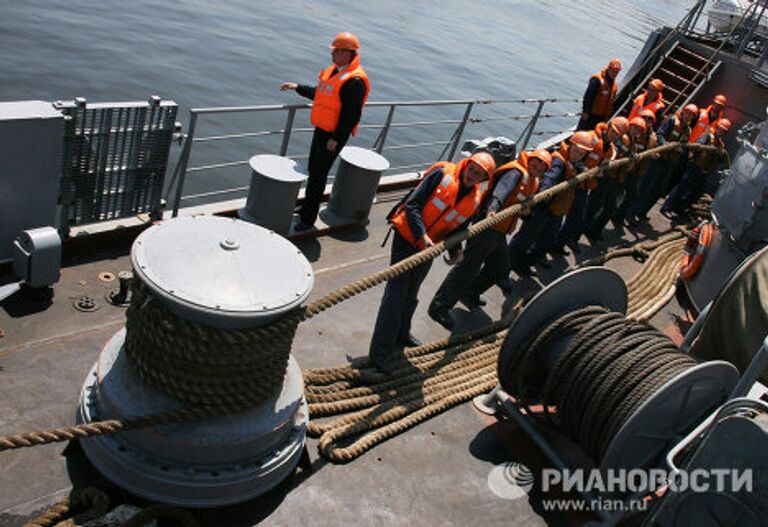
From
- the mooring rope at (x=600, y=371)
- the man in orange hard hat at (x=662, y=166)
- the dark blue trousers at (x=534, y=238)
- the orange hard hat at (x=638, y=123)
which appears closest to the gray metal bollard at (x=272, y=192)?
the dark blue trousers at (x=534, y=238)

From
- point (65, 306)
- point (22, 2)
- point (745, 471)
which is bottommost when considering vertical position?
point (22, 2)

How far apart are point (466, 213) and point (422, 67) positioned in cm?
2144

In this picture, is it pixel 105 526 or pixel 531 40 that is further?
pixel 531 40

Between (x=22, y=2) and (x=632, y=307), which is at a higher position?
(x=632, y=307)

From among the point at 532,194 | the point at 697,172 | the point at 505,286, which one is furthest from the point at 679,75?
the point at 532,194

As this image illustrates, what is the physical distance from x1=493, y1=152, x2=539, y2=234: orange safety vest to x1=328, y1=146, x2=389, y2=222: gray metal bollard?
1477 mm

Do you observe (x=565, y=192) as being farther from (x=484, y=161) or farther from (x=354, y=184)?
(x=484, y=161)

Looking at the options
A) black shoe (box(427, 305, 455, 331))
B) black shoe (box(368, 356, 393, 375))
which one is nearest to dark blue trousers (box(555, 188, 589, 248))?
black shoe (box(427, 305, 455, 331))

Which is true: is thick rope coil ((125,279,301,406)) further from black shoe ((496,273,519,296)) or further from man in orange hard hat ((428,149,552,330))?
black shoe ((496,273,519,296))

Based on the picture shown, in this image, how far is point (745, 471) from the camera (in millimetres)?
3598

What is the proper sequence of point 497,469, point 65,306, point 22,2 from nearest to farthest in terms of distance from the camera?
point 497,469 → point 65,306 → point 22,2

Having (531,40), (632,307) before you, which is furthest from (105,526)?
(531,40)

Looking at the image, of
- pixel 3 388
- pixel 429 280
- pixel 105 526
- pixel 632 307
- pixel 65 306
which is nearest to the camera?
pixel 105 526

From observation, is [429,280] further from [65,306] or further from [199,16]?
[199,16]
